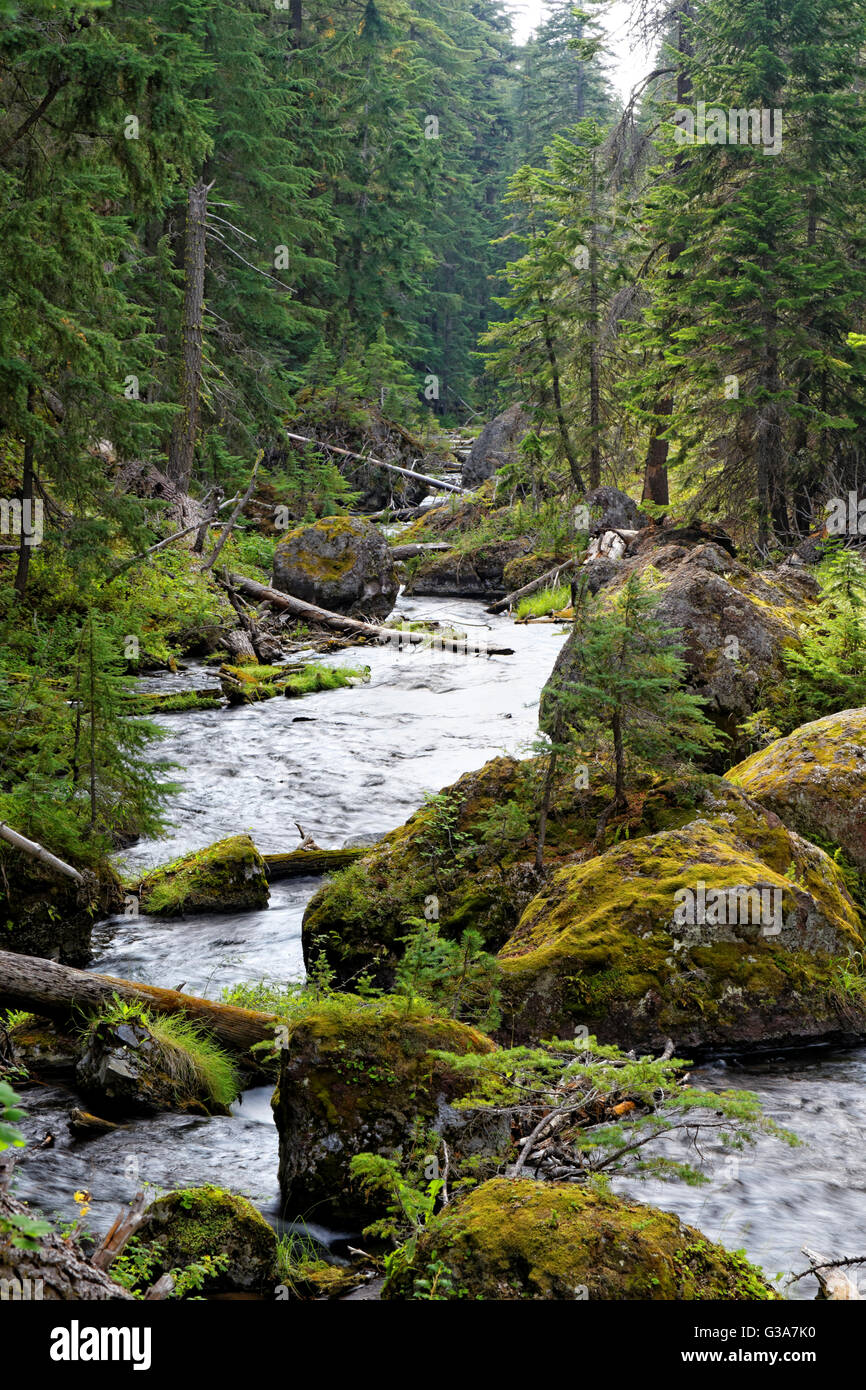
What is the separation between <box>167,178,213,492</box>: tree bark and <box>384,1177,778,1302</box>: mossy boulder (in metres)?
20.5

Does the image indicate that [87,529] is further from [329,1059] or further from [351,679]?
[329,1059]

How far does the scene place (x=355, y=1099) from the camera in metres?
4.67

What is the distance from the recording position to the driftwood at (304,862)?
31.0 ft

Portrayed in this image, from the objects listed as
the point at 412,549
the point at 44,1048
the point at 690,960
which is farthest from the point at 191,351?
the point at 690,960

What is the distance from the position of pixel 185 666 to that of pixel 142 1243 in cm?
1360

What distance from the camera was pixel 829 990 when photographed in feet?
20.4

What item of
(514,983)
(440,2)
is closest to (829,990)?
(514,983)

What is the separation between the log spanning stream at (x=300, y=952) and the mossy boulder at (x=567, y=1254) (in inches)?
29.2

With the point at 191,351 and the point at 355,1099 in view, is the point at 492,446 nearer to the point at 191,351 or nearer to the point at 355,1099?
the point at 191,351

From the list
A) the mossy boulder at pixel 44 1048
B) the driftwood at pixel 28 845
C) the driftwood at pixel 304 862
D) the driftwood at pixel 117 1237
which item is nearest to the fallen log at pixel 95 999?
the mossy boulder at pixel 44 1048

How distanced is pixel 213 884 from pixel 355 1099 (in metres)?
4.35

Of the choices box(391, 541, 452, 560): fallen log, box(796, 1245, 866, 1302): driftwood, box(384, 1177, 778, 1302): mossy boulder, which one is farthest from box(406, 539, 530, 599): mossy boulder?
box(384, 1177, 778, 1302): mossy boulder

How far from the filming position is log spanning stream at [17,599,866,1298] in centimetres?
466

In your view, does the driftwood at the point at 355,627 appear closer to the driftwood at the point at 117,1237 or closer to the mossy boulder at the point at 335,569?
the mossy boulder at the point at 335,569
